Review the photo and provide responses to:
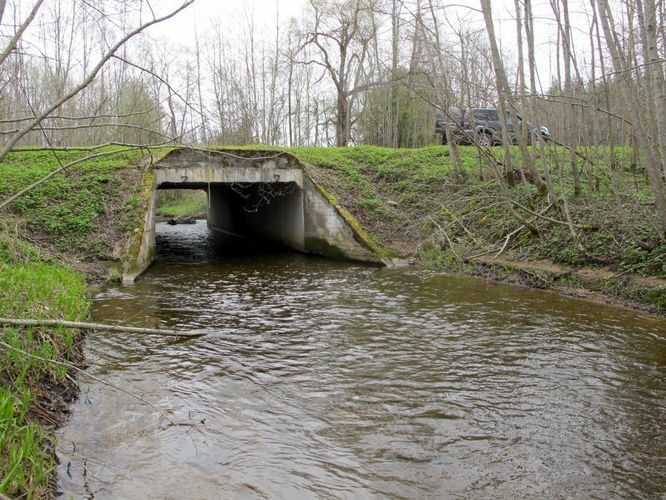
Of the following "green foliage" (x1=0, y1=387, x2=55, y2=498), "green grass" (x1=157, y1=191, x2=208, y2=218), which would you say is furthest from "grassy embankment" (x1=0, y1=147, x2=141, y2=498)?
"green grass" (x1=157, y1=191, x2=208, y2=218)

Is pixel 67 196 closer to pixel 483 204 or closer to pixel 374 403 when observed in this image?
pixel 483 204

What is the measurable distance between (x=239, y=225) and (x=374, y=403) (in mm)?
19593

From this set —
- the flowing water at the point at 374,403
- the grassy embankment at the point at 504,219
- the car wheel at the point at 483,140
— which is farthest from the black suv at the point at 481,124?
the flowing water at the point at 374,403

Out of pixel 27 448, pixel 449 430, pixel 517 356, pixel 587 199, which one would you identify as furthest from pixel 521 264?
pixel 27 448

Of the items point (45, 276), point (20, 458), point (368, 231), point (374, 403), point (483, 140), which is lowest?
Result: point (374, 403)

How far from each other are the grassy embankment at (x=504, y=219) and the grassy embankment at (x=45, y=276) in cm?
594

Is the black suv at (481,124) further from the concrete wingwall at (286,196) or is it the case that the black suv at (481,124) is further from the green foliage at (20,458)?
the green foliage at (20,458)

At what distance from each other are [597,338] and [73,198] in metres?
12.1

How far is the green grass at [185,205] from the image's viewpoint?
110 ft

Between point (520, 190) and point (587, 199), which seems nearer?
point (587, 199)

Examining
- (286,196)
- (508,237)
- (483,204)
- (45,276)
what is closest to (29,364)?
(45,276)

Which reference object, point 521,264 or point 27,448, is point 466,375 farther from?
point 521,264

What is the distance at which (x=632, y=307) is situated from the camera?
8.47 metres

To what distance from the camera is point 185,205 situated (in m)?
35.8
